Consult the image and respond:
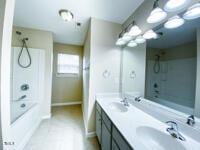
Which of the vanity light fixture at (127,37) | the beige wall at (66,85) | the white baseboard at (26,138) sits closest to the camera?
the white baseboard at (26,138)

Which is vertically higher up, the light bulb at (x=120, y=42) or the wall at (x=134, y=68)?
the light bulb at (x=120, y=42)

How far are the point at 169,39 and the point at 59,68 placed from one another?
3.88 meters

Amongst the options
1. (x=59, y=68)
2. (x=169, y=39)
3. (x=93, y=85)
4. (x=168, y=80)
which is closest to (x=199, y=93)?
(x=168, y=80)

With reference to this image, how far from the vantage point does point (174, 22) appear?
1159mm

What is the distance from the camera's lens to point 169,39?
4.20ft

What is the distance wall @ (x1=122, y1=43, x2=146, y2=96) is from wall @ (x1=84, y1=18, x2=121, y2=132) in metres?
0.18

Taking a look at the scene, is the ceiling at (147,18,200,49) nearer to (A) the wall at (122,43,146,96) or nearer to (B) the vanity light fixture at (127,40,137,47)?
(A) the wall at (122,43,146,96)

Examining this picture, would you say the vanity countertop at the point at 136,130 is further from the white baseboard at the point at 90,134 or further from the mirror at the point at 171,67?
the white baseboard at the point at 90,134

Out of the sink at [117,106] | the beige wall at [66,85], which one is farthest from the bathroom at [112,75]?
the beige wall at [66,85]

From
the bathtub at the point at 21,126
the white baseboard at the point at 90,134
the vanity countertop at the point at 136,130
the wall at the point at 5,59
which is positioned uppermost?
the wall at the point at 5,59

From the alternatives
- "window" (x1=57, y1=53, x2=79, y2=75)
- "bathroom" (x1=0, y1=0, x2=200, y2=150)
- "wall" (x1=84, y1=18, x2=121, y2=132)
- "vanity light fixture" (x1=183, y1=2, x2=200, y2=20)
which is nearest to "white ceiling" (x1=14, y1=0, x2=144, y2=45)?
"bathroom" (x1=0, y1=0, x2=200, y2=150)

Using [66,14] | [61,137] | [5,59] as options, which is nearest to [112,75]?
[66,14]

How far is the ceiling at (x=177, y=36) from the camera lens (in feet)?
3.33

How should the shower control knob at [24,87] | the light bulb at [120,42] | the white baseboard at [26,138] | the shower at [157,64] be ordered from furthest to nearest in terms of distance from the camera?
the shower control knob at [24,87], the light bulb at [120,42], the white baseboard at [26,138], the shower at [157,64]
